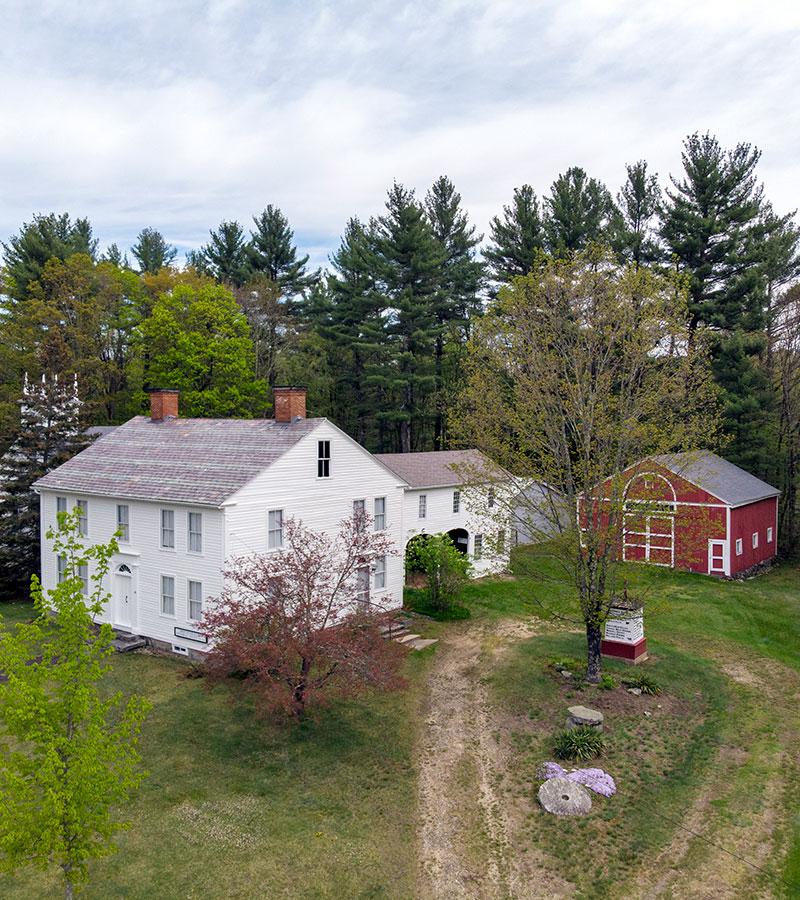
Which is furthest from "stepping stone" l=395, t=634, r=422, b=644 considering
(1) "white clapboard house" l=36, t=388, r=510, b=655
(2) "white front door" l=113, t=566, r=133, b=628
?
(2) "white front door" l=113, t=566, r=133, b=628

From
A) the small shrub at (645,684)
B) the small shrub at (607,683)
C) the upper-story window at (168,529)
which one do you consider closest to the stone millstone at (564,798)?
the small shrub at (607,683)

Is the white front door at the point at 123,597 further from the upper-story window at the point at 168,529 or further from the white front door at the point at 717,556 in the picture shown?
the white front door at the point at 717,556

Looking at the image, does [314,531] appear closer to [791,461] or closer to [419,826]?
[419,826]

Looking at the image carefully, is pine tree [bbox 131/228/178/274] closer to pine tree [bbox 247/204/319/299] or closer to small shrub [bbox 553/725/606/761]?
pine tree [bbox 247/204/319/299]

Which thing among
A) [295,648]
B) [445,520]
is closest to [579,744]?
[295,648]

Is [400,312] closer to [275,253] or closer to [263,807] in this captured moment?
[275,253]

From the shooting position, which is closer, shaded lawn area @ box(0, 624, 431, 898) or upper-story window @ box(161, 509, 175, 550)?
shaded lawn area @ box(0, 624, 431, 898)
